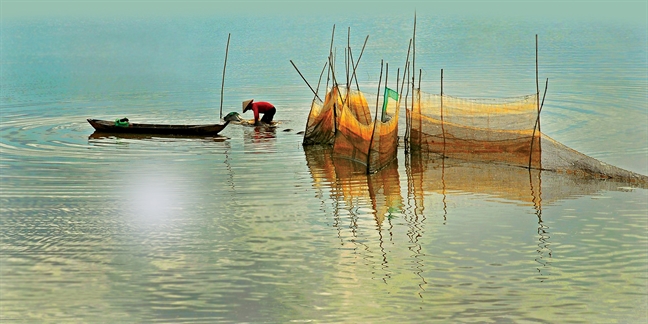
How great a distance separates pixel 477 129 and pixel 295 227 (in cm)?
399

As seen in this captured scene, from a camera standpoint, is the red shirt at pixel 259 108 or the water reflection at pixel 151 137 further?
the red shirt at pixel 259 108

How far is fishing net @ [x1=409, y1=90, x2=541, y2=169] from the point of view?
1354cm

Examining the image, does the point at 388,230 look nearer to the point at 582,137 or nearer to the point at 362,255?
the point at 362,255

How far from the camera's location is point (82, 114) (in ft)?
70.4

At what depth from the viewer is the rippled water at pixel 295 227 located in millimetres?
8445

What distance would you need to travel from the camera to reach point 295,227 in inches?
436

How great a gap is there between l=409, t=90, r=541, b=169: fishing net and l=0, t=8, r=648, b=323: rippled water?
28cm

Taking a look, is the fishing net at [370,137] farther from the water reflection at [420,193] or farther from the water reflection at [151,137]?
the water reflection at [151,137]

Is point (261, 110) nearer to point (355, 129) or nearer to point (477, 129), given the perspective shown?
point (355, 129)

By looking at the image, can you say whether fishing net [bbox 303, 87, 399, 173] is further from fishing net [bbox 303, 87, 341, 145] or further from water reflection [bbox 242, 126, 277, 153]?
water reflection [bbox 242, 126, 277, 153]

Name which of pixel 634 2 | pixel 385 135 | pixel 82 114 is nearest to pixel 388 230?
pixel 385 135

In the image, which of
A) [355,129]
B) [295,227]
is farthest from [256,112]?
[295,227]

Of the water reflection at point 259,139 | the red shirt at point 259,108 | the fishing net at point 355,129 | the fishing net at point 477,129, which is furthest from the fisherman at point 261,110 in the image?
the fishing net at point 477,129

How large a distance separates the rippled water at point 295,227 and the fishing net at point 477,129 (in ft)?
0.92
